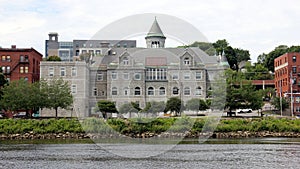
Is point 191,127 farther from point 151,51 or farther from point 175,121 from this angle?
point 151,51

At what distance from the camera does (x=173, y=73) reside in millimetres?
90688

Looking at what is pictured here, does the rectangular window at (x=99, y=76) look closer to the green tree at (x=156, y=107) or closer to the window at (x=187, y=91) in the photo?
the green tree at (x=156, y=107)

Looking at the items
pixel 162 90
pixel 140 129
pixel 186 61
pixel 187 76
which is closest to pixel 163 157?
pixel 140 129

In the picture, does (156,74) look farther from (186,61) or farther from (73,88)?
(73,88)

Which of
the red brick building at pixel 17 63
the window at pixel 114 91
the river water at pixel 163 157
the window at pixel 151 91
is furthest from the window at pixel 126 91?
the river water at pixel 163 157

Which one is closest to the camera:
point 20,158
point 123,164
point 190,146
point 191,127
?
point 123,164

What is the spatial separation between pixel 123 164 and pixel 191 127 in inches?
1110

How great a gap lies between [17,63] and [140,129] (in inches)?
1450

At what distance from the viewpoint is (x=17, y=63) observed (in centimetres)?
8950

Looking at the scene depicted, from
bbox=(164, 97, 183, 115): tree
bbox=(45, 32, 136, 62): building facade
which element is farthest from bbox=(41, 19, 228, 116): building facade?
bbox=(45, 32, 136, 62): building facade

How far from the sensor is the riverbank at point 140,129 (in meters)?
60.2

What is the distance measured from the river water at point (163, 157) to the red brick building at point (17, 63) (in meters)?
46.3

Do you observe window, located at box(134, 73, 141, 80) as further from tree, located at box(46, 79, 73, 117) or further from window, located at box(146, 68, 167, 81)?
tree, located at box(46, 79, 73, 117)

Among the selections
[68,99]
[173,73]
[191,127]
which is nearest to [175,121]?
[191,127]
